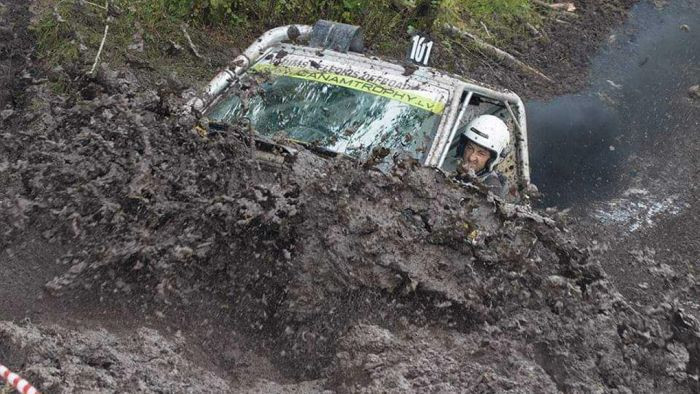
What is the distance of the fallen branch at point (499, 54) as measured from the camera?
362 inches

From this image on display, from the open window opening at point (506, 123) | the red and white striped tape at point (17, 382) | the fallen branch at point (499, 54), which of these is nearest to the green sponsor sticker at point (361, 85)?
the open window opening at point (506, 123)

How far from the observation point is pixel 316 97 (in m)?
5.06

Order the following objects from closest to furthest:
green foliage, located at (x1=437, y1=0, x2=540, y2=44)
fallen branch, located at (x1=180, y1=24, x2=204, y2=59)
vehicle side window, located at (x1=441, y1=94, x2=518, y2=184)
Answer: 1. vehicle side window, located at (x1=441, y1=94, x2=518, y2=184)
2. fallen branch, located at (x1=180, y1=24, x2=204, y2=59)
3. green foliage, located at (x1=437, y1=0, x2=540, y2=44)

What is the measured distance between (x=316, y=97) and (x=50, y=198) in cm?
177

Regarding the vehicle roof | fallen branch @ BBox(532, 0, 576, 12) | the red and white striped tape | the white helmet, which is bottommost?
fallen branch @ BBox(532, 0, 576, 12)

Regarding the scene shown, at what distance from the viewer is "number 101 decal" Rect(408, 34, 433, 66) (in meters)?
5.76

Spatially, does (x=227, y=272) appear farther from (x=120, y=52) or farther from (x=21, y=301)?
(x=120, y=52)

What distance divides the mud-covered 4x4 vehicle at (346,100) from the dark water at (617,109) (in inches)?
88.4

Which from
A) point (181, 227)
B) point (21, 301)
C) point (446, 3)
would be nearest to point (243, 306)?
point (181, 227)

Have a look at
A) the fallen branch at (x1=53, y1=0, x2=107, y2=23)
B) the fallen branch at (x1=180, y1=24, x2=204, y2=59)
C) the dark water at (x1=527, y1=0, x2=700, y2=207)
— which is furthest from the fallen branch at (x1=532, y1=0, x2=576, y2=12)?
the fallen branch at (x1=53, y1=0, x2=107, y2=23)

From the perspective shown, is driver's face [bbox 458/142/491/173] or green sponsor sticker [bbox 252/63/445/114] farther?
driver's face [bbox 458/142/491/173]

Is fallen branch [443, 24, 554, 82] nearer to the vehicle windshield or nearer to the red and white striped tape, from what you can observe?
the vehicle windshield

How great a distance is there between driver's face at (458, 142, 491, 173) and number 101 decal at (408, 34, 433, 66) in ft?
2.31

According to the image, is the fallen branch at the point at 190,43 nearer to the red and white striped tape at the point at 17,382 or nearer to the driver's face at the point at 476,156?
the driver's face at the point at 476,156
